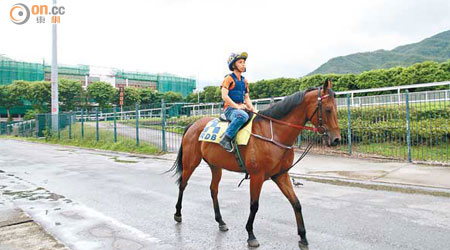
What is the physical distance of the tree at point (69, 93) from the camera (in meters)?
58.0

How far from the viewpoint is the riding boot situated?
4344mm

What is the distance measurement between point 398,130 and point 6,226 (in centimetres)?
1096

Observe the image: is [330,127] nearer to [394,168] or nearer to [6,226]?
[6,226]

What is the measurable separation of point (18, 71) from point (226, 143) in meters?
82.4

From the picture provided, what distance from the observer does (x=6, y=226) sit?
4.63 meters

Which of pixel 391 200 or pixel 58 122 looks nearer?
pixel 391 200

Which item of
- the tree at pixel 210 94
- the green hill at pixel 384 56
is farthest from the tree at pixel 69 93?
the green hill at pixel 384 56

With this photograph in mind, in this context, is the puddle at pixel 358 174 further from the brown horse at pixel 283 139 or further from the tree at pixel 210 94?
the tree at pixel 210 94

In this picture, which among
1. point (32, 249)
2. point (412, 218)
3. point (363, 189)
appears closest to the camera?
point (32, 249)

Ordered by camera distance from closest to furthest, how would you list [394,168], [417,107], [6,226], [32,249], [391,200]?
[32,249] → [6,226] → [391,200] → [394,168] → [417,107]

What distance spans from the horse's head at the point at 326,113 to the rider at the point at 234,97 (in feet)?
3.08

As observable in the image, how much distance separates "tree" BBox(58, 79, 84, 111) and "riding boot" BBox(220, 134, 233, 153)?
60640 mm

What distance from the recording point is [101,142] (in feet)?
64.4

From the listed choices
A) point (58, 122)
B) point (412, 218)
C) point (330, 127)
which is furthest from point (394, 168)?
point (58, 122)
